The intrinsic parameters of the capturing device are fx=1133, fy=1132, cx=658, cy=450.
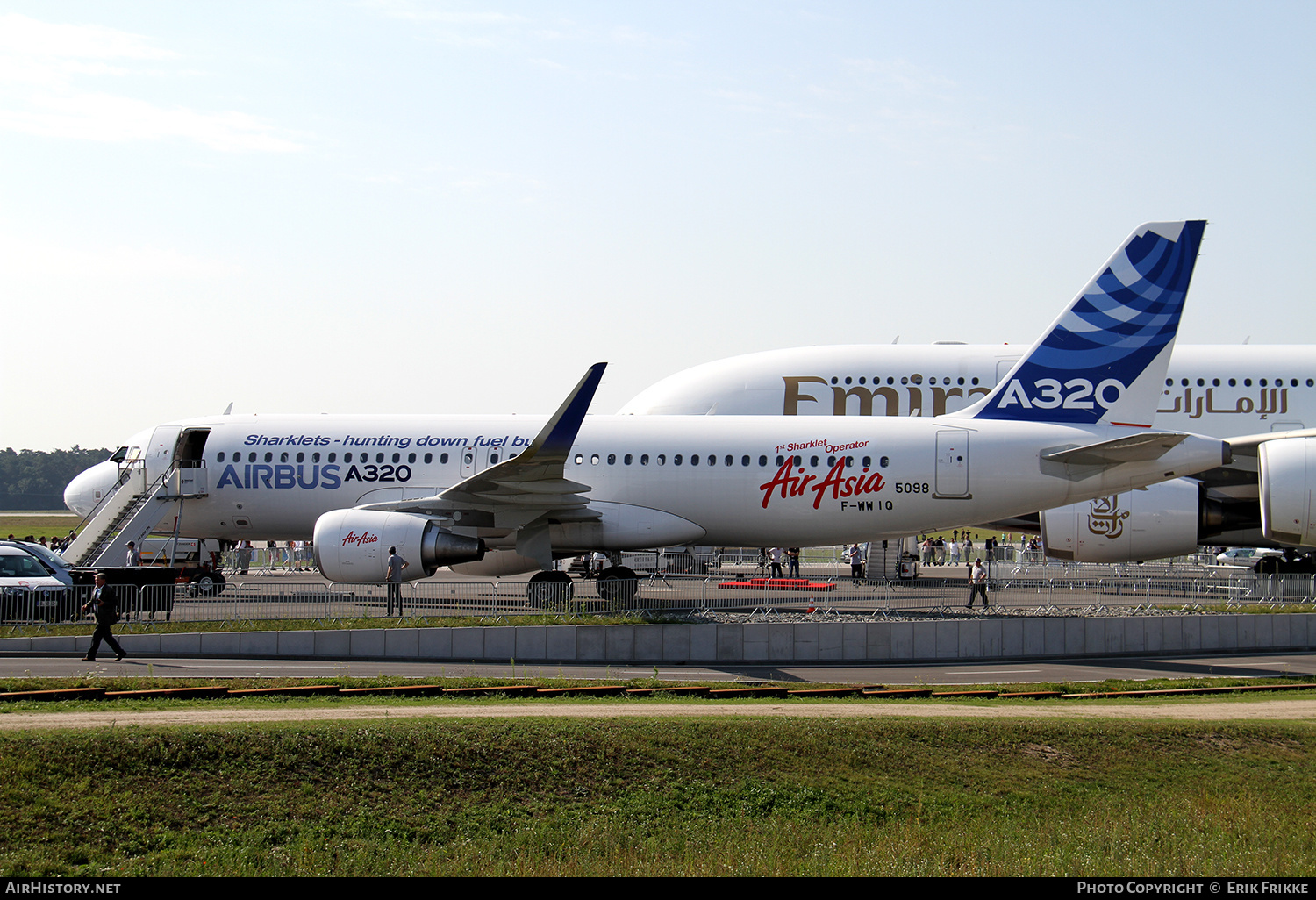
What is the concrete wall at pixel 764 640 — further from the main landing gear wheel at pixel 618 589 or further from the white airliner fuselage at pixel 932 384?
the white airliner fuselage at pixel 932 384

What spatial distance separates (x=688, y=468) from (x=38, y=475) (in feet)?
530

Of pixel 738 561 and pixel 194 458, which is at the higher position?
pixel 194 458

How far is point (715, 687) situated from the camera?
18953mm

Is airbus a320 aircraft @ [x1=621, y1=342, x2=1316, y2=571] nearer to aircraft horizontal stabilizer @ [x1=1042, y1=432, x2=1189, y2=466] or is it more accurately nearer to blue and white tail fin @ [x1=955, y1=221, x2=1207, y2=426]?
blue and white tail fin @ [x1=955, y1=221, x2=1207, y2=426]

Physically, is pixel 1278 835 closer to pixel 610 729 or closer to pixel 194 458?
Result: pixel 610 729

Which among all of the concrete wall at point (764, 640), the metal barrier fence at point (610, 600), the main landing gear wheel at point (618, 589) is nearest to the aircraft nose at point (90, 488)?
the metal barrier fence at point (610, 600)

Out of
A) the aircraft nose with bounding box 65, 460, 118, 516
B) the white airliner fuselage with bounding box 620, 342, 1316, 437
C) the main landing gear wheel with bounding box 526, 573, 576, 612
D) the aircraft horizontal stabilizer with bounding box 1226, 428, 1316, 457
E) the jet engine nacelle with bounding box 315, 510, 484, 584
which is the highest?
the white airliner fuselage with bounding box 620, 342, 1316, 437

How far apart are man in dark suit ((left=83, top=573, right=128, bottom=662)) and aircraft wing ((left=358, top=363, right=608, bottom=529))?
26.9 feet

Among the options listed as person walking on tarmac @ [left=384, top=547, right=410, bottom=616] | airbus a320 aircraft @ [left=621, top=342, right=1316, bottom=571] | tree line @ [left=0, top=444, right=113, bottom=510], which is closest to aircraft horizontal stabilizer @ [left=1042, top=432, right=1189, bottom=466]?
airbus a320 aircraft @ [left=621, top=342, right=1316, bottom=571]

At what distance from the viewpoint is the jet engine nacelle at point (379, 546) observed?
25.7 m

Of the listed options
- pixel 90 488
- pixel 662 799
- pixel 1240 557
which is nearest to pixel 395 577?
pixel 90 488

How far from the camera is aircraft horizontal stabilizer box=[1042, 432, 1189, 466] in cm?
2505
